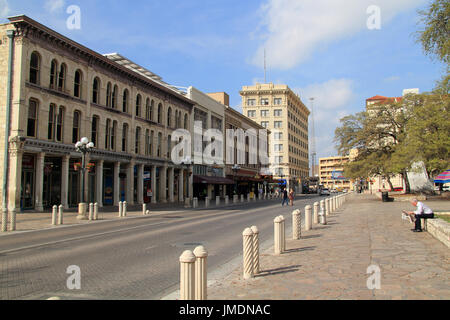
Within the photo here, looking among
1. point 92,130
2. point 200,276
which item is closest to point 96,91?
point 92,130

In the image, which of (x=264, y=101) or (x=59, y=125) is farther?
(x=264, y=101)

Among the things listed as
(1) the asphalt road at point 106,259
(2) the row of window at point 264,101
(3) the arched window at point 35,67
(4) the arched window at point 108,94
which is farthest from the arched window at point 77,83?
(2) the row of window at point 264,101

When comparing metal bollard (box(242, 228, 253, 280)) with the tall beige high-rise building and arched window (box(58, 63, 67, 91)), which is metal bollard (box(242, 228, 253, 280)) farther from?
the tall beige high-rise building

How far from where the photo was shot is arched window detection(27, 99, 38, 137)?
23516mm

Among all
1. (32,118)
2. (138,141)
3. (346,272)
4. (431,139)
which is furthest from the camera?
(138,141)

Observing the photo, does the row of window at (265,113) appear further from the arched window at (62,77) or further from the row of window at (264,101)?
the arched window at (62,77)

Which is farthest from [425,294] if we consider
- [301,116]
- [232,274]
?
[301,116]

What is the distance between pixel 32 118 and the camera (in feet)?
77.8

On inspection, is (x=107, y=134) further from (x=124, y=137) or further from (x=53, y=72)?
(x=53, y=72)

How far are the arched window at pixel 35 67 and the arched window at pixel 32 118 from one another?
1.46 m

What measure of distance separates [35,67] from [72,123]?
463cm

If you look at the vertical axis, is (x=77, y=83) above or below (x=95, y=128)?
above
